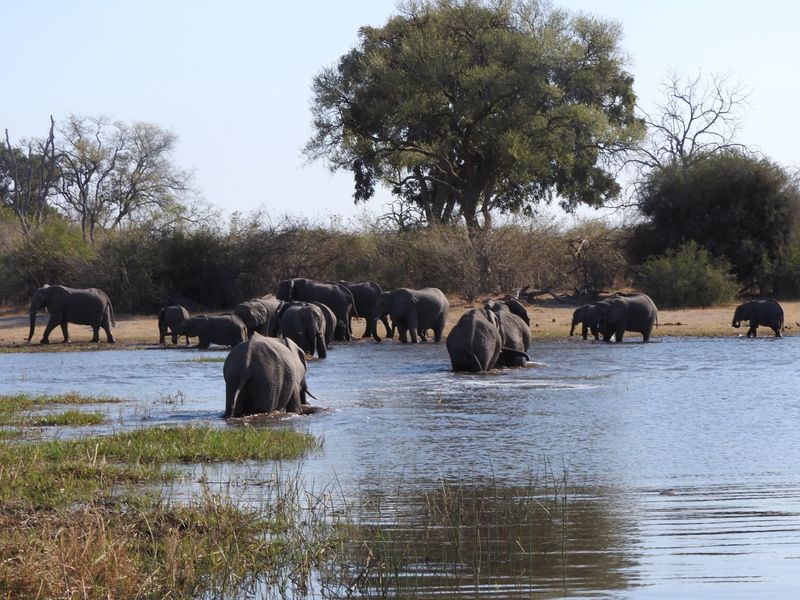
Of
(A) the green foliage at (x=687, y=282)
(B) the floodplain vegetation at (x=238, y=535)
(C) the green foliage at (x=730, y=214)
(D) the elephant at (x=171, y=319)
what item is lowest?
(B) the floodplain vegetation at (x=238, y=535)

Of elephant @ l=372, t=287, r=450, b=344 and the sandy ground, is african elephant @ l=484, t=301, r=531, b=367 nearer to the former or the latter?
elephant @ l=372, t=287, r=450, b=344

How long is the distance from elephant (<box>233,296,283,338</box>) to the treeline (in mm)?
Answer: 8852

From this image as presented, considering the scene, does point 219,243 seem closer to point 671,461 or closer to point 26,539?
point 671,461

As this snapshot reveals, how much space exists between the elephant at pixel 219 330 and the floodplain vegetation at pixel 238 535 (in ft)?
51.7

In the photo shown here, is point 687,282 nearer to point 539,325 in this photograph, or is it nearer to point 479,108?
point 539,325

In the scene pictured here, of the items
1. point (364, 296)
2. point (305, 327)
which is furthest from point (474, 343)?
point (364, 296)

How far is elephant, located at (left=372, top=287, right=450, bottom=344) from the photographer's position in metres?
28.5

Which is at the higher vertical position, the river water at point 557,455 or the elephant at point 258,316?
the elephant at point 258,316

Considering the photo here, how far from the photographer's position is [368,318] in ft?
101

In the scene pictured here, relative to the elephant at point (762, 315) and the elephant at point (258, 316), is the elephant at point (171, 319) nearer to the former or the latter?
the elephant at point (258, 316)

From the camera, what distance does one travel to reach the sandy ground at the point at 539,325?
97.7ft

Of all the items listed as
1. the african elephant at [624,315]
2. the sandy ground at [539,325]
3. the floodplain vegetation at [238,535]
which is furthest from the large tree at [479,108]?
the floodplain vegetation at [238,535]

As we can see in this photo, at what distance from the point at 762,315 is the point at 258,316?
11.8 metres

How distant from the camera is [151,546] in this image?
23.8 feet
